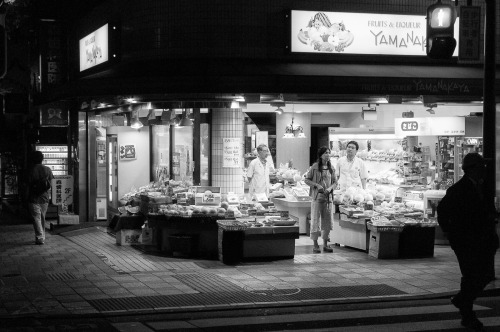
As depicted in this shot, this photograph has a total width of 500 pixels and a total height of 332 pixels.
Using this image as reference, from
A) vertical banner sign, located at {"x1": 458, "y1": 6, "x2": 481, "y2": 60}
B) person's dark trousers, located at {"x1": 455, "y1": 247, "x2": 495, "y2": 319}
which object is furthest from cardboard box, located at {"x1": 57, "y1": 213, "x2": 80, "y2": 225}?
person's dark trousers, located at {"x1": 455, "y1": 247, "x2": 495, "y2": 319}

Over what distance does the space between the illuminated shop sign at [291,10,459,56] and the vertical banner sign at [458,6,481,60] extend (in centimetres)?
303

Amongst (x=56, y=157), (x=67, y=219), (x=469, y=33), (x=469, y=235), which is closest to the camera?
(x=469, y=235)

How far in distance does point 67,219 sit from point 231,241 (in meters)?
7.47

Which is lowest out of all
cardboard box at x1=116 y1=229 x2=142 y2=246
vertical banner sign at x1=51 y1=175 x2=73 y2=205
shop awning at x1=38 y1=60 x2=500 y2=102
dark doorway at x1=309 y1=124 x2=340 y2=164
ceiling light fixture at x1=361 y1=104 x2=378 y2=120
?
cardboard box at x1=116 y1=229 x2=142 y2=246

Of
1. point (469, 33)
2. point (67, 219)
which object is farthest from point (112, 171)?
point (469, 33)

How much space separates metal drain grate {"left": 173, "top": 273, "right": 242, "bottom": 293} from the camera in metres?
11.4

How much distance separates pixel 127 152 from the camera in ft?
63.8

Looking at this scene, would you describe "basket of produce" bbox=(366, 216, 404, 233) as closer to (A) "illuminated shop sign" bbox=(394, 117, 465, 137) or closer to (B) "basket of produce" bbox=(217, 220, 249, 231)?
(B) "basket of produce" bbox=(217, 220, 249, 231)

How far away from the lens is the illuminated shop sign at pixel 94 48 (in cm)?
1831

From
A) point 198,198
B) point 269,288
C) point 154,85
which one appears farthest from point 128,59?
point 269,288

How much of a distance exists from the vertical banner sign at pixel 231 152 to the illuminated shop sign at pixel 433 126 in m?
4.34

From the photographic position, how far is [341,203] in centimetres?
1639

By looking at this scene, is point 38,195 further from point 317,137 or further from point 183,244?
point 317,137

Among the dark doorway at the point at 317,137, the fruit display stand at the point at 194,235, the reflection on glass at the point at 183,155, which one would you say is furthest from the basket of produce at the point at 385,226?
the dark doorway at the point at 317,137
